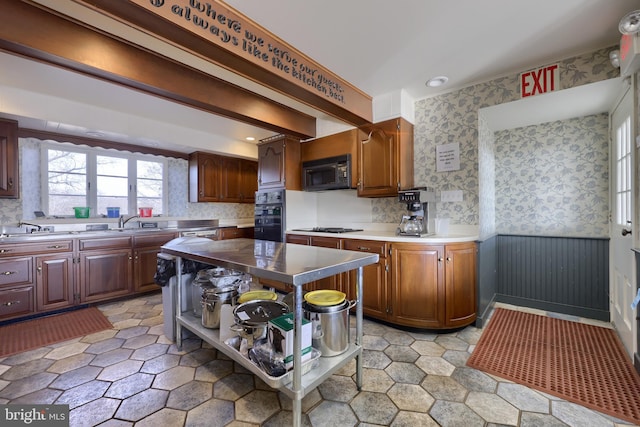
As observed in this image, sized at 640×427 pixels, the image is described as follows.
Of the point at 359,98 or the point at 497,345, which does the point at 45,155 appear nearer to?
the point at 359,98

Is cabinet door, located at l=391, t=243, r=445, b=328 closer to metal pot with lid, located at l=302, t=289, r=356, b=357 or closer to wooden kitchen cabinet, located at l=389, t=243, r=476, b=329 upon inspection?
wooden kitchen cabinet, located at l=389, t=243, r=476, b=329

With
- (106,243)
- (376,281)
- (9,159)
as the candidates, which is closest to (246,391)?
(376,281)

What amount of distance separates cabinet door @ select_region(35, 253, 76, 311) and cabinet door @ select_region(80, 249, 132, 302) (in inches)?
4.1

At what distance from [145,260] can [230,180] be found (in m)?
1.93

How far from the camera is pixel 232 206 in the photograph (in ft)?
17.4

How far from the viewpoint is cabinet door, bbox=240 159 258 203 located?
5109mm

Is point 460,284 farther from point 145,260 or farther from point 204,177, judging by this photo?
point 204,177

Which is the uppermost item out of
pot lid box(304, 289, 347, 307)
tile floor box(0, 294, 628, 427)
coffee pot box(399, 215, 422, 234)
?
coffee pot box(399, 215, 422, 234)

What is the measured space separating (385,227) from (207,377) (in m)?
2.44

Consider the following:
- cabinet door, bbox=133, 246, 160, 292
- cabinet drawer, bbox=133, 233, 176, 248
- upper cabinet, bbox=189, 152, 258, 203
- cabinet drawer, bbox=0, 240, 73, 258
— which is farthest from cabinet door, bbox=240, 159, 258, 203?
cabinet drawer, bbox=0, 240, 73, 258

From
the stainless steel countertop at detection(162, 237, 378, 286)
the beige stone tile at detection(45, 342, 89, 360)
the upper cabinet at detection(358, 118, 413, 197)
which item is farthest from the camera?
the upper cabinet at detection(358, 118, 413, 197)

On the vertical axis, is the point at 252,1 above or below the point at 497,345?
above

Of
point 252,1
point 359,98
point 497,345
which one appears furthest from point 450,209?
point 252,1

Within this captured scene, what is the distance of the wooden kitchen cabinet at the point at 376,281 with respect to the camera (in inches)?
103
